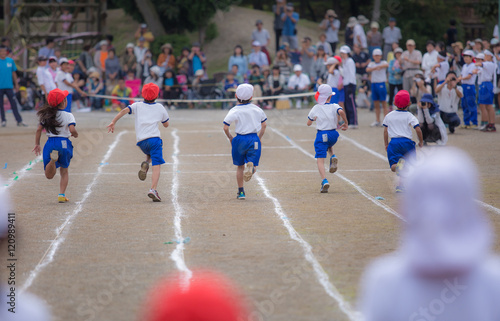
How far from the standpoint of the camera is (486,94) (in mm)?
20406

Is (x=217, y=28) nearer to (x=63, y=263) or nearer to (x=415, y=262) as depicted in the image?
(x=63, y=263)

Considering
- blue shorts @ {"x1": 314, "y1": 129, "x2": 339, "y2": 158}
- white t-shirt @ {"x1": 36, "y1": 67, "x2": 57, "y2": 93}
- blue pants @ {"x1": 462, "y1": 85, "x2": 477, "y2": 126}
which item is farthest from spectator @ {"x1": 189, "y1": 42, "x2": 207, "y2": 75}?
blue shorts @ {"x1": 314, "y1": 129, "x2": 339, "y2": 158}

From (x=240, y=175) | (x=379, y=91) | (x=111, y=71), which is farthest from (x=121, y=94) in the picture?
(x=240, y=175)

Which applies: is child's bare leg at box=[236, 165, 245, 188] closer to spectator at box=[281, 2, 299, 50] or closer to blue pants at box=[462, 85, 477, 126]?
blue pants at box=[462, 85, 477, 126]

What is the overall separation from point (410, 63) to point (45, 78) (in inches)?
424

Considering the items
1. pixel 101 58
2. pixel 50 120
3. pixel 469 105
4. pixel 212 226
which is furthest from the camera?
pixel 101 58

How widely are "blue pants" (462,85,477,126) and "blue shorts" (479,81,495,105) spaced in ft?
0.95

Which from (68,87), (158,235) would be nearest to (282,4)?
(68,87)

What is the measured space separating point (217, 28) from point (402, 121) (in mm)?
26456

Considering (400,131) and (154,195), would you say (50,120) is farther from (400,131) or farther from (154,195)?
(400,131)

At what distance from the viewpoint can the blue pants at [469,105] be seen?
20766 mm

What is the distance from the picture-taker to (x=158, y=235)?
8.77 metres

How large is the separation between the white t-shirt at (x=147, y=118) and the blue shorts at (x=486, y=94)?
1178 centimetres

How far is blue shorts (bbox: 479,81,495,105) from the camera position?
20297 mm
